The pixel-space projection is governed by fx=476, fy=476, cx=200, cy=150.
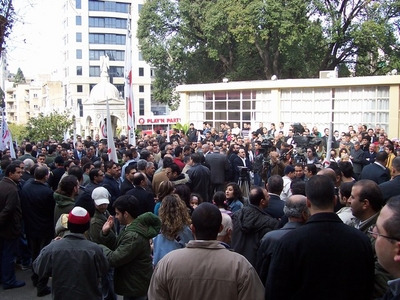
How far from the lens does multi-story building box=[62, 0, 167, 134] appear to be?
2990 inches

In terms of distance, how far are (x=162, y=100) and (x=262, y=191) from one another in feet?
125

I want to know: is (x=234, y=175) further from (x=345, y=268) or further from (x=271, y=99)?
(x=271, y=99)

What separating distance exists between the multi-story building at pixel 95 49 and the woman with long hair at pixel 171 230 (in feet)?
233

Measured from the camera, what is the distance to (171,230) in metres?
4.72

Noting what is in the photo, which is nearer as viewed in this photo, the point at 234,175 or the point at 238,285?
the point at 238,285

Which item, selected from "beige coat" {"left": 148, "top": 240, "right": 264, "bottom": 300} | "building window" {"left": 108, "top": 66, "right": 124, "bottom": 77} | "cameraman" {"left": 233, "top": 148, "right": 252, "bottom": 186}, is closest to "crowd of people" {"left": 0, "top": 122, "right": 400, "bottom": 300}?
"beige coat" {"left": 148, "top": 240, "right": 264, "bottom": 300}

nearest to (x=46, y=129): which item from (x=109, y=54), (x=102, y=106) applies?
(x=102, y=106)

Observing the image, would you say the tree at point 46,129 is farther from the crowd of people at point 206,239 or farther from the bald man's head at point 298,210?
the bald man's head at point 298,210

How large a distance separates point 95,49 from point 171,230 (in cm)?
7715

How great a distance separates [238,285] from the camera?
3.08 m

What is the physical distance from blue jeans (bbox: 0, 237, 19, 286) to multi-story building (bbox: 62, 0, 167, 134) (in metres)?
68.5

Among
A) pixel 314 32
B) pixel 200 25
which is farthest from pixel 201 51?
pixel 314 32

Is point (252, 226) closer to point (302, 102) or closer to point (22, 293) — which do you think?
point (22, 293)

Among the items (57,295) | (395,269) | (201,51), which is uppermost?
(201,51)
